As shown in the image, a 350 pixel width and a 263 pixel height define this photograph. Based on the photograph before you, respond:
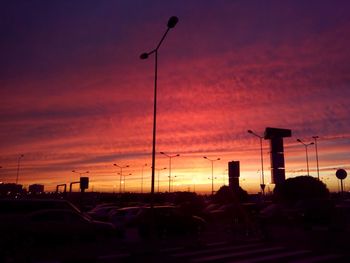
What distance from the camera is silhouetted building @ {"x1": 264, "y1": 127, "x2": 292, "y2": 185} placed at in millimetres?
81562

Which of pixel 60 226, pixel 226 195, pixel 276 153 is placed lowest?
pixel 60 226

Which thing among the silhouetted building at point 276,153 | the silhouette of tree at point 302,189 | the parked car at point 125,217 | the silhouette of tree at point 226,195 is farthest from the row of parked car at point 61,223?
the silhouetted building at point 276,153

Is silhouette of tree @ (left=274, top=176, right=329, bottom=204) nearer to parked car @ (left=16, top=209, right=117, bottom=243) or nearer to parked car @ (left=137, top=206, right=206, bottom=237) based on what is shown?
parked car @ (left=137, top=206, right=206, bottom=237)

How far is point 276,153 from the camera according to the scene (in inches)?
3282

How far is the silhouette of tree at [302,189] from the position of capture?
58.3 m

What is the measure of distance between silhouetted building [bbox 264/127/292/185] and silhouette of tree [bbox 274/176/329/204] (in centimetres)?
1792

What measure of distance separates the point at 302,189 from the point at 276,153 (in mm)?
24902

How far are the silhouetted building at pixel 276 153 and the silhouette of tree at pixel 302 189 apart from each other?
17.9 metres

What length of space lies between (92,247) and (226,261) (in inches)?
260

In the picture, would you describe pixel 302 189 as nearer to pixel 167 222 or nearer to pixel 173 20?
pixel 167 222

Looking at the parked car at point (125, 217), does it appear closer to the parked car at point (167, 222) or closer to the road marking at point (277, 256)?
the parked car at point (167, 222)

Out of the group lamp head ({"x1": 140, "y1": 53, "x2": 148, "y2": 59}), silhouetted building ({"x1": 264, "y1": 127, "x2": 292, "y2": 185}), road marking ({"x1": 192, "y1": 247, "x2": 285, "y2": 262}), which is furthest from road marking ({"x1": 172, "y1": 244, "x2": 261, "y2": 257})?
silhouetted building ({"x1": 264, "y1": 127, "x2": 292, "y2": 185})

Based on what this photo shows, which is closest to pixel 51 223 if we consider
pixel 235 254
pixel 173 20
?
pixel 235 254

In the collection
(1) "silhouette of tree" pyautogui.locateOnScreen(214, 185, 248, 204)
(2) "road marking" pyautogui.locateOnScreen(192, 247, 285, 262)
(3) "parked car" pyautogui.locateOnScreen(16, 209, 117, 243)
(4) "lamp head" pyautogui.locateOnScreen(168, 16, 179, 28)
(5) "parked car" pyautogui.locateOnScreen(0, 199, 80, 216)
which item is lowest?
(2) "road marking" pyautogui.locateOnScreen(192, 247, 285, 262)
